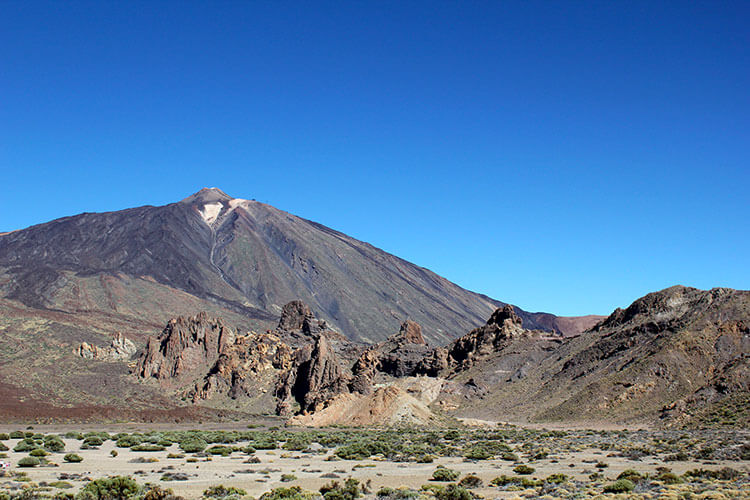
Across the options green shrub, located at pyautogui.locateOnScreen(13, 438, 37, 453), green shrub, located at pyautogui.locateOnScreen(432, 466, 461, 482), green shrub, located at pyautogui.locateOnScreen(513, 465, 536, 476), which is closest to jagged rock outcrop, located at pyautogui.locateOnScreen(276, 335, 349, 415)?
green shrub, located at pyautogui.locateOnScreen(13, 438, 37, 453)

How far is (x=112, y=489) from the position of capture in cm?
2239

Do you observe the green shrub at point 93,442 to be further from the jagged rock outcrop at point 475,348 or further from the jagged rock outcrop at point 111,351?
the jagged rock outcrop at point 111,351

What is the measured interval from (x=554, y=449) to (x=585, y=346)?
160ft

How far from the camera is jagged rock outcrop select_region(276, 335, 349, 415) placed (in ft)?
262

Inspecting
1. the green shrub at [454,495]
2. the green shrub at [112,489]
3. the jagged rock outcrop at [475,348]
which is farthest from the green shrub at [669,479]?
the jagged rock outcrop at [475,348]

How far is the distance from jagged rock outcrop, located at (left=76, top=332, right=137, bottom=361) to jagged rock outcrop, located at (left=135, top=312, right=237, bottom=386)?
1167 centimetres

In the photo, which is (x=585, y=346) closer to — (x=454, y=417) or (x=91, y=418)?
(x=454, y=417)

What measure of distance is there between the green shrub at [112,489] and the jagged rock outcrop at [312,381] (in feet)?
181

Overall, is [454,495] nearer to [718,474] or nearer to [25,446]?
[718,474]

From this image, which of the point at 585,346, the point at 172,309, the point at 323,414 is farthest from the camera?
the point at 172,309

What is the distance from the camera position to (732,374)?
63.3 meters

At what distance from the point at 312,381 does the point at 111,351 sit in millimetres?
44486

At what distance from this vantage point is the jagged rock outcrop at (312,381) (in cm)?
7988

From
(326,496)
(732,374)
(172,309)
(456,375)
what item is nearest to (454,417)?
(456,375)
